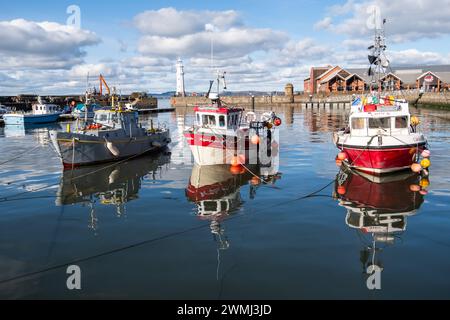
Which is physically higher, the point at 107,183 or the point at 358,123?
the point at 358,123

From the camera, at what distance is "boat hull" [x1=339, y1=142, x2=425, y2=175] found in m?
19.5

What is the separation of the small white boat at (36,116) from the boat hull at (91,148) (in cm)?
4060

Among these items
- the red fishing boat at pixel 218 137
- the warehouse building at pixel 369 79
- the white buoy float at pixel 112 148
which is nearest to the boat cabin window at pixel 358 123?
the red fishing boat at pixel 218 137

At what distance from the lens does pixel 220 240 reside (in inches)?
485

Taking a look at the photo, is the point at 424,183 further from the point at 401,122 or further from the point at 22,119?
the point at 22,119

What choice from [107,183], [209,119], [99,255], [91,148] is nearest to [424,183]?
[209,119]

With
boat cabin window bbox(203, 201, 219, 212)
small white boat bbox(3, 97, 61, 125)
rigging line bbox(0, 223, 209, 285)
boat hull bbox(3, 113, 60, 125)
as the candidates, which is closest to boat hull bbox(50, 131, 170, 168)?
boat cabin window bbox(203, 201, 219, 212)

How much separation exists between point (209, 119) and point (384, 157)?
414 inches

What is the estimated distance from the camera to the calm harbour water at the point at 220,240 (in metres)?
9.41

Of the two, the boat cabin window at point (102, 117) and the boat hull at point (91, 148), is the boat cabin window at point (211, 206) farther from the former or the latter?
the boat cabin window at point (102, 117)

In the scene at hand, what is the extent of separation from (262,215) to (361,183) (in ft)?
22.9
